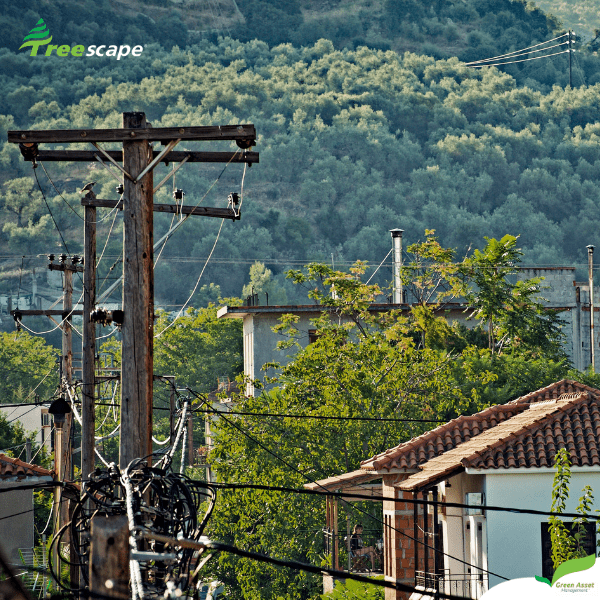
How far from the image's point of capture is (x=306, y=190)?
182 metres

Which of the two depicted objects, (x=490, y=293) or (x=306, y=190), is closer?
(x=490, y=293)

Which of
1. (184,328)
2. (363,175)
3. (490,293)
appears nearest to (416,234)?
(363,175)

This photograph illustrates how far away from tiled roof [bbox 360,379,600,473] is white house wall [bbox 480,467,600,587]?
333 centimetres

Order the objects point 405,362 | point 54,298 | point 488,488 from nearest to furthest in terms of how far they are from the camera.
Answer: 1. point 488,488
2. point 405,362
3. point 54,298

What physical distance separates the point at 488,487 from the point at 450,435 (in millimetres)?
4995

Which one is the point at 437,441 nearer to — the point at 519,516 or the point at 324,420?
the point at 519,516

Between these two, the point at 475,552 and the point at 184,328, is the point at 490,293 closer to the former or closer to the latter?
the point at 475,552

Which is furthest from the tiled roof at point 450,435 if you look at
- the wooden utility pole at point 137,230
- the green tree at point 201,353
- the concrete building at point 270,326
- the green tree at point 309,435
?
the green tree at point 201,353

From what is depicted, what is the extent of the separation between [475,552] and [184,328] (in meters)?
65.5

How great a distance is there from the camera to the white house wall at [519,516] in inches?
906

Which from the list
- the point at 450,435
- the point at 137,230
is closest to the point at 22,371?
the point at 450,435

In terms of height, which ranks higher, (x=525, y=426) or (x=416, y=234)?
(x=416, y=234)

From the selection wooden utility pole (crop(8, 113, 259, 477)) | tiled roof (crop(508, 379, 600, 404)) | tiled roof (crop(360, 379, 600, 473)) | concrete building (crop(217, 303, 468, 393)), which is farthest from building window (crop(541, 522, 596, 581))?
concrete building (crop(217, 303, 468, 393))

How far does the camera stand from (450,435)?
28.3 m
